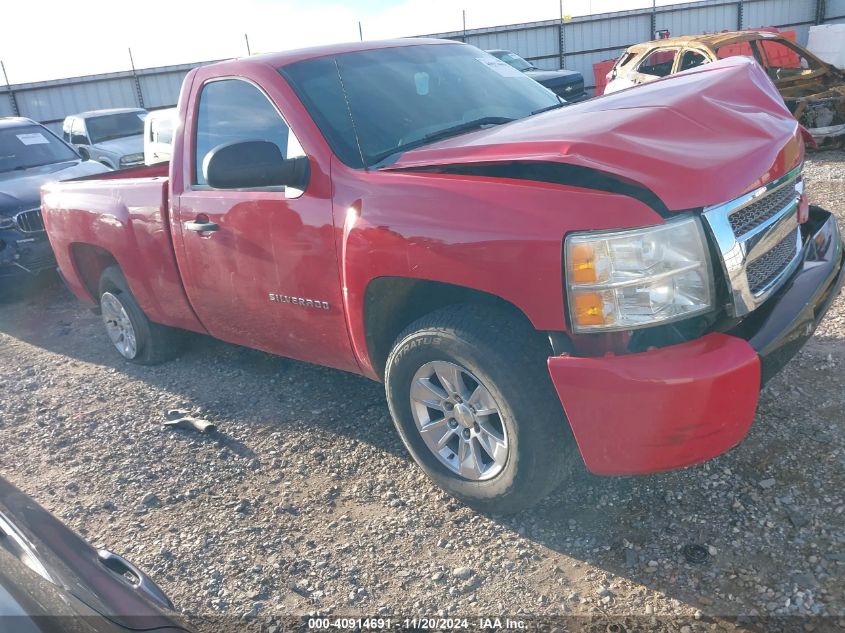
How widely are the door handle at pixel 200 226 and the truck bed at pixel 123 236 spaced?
27 cm

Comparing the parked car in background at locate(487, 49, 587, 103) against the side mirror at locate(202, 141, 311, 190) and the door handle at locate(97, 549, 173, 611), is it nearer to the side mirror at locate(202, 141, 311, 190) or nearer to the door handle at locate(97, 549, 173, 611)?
the side mirror at locate(202, 141, 311, 190)

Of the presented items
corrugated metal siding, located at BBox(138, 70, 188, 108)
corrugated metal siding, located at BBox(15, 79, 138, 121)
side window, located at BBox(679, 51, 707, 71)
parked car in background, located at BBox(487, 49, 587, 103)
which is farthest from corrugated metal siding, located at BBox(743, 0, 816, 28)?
corrugated metal siding, located at BBox(15, 79, 138, 121)

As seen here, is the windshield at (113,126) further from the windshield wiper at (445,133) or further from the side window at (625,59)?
the windshield wiper at (445,133)

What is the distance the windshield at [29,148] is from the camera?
8.09m

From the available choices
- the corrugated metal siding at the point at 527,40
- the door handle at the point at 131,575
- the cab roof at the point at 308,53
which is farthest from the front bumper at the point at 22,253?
the corrugated metal siding at the point at 527,40

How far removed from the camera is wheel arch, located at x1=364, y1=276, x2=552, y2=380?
2.79 meters

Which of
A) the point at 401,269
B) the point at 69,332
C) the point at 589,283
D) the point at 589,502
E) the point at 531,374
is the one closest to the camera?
the point at 589,283

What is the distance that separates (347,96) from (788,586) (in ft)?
8.68

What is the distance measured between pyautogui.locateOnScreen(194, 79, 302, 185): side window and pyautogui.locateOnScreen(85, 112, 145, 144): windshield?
10.6 metres

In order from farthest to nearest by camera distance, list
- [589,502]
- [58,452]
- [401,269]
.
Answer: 1. [58,452]
2. [589,502]
3. [401,269]

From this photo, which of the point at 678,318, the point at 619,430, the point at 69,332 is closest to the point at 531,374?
the point at 619,430

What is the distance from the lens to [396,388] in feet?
9.64

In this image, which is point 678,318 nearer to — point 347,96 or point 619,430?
point 619,430

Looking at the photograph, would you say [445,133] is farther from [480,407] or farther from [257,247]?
[480,407]
